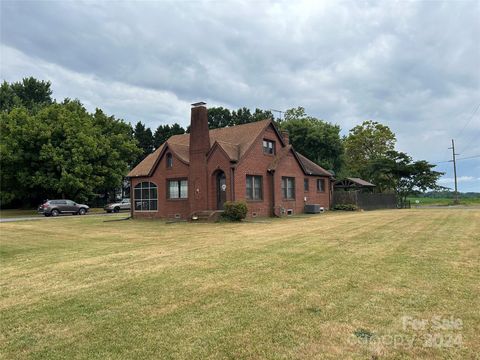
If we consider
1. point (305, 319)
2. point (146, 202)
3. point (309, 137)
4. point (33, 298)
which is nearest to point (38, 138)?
point (146, 202)

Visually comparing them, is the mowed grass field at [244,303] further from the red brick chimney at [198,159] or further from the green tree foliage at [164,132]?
the green tree foliage at [164,132]

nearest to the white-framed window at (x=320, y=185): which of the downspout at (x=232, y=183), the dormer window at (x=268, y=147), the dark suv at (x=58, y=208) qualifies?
the dormer window at (x=268, y=147)

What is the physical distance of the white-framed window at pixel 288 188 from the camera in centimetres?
2859

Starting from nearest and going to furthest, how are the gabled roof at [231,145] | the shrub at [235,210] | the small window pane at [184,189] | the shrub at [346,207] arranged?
the shrub at [235,210]
the gabled roof at [231,145]
the small window pane at [184,189]
the shrub at [346,207]

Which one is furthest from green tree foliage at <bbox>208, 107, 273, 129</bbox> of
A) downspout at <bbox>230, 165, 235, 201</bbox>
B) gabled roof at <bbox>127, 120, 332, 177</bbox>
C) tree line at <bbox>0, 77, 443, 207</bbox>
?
downspout at <bbox>230, 165, 235, 201</bbox>

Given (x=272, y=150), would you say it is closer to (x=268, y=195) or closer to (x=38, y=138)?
(x=268, y=195)

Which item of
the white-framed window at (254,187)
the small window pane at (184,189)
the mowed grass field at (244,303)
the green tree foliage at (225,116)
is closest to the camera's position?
the mowed grass field at (244,303)

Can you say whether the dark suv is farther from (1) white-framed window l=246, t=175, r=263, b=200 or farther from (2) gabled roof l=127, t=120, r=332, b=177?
(1) white-framed window l=246, t=175, r=263, b=200

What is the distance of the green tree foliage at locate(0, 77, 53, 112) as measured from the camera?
53938 millimetres

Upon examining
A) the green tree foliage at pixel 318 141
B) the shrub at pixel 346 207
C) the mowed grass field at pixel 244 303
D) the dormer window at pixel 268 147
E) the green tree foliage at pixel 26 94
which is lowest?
the mowed grass field at pixel 244 303

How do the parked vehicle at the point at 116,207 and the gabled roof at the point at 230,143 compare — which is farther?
the parked vehicle at the point at 116,207

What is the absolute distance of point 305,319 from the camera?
499cm

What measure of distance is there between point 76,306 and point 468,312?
551 cm

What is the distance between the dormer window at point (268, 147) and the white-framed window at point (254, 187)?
218 cm
